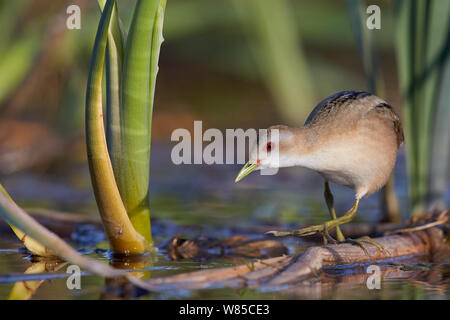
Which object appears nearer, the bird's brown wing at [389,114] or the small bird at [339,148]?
the small bird at [339,148]

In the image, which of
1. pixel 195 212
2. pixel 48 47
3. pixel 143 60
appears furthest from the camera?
pixel 48 47

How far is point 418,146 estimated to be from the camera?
4465 millimetres

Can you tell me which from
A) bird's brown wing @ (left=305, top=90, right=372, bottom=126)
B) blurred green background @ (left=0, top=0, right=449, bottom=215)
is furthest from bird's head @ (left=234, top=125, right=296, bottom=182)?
blurred green background @ (left=0, top=0, right=449, bottom=215)

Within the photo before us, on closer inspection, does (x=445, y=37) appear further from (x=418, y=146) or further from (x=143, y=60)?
(x=143, y=60)

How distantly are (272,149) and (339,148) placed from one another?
334mm

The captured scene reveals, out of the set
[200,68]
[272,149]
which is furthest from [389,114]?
[200,68]

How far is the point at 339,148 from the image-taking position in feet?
11.7

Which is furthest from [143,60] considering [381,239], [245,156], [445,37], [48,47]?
[245,156]

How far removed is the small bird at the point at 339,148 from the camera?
3564 mm

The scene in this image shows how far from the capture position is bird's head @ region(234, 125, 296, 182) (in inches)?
143

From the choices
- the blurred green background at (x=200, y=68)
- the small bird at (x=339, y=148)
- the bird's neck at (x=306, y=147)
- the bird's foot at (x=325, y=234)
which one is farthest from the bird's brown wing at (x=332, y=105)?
the blurred green background at (x=200, y=68)

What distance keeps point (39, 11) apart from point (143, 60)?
602 cm

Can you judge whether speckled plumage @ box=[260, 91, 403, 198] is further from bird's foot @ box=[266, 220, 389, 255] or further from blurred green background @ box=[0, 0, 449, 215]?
blurred green background @ box=[0, 0, 449, 215]

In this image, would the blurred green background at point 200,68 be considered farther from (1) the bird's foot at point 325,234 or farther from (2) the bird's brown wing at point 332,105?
(1) the bird's foot at point 325,234
